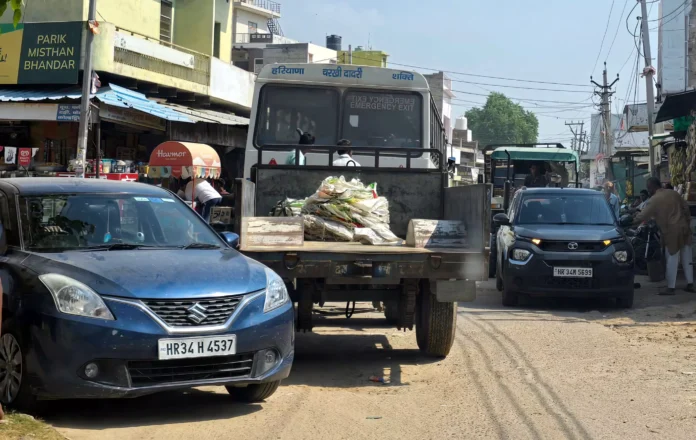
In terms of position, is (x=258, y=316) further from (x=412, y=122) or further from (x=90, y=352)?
(x=412, y=122)

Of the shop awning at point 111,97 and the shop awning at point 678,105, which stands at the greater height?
the shop awning at point 111,97

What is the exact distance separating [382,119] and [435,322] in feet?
11.8

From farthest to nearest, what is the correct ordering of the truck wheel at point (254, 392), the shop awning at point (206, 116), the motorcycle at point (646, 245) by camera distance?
the shop awning at point (206, 116) < the motorcycle at point (646, 245) < the truck wheel at point (254, 392)

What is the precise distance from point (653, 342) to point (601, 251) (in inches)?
117

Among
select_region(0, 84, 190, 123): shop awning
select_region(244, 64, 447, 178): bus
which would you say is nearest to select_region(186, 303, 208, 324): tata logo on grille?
select_region(244, 64, 447, 178): bus

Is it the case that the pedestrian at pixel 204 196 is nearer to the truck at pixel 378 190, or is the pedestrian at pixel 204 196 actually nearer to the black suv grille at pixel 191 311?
the truck at pixel 378 190

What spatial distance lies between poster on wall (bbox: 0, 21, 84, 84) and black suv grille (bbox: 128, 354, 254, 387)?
1800 centimetres

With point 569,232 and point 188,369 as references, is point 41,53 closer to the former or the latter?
point 569,232

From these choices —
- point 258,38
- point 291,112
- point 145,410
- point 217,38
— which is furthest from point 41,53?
point 258,38

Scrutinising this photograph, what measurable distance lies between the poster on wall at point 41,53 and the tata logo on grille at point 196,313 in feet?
59.2

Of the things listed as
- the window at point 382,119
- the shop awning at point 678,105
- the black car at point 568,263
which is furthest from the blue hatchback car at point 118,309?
the shop awning at point 678,105

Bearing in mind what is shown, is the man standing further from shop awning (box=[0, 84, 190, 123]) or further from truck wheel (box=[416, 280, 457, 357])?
truck wheel (box=[416, 280, 457, 357])

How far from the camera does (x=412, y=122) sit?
34.7ft

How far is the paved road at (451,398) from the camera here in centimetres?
552
